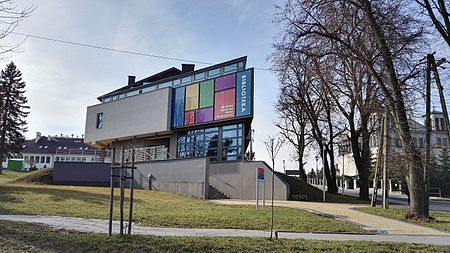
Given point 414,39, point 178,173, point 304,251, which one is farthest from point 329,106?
point 304,251

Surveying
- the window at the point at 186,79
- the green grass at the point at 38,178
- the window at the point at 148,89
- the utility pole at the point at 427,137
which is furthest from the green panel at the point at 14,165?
the utility pole at the point at 427,137

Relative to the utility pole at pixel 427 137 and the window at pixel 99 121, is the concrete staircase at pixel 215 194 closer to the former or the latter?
the utility pole at pixel 427 137

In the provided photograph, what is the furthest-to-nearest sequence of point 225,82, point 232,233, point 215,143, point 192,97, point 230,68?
point 192,97
point 230,68
point 215,143
point 225,82
point 232,233

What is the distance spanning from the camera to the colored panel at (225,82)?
3274 cm

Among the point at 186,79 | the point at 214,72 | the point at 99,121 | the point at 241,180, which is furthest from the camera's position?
the point at 99,121

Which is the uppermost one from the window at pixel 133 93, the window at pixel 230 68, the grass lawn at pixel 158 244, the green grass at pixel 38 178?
the window at pixel 230 68

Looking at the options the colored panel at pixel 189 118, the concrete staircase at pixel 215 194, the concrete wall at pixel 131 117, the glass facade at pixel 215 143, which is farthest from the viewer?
the concrete wall at pixel 131 117

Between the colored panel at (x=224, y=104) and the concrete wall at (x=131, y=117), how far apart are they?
5501mm

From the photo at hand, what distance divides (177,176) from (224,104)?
7226 mm

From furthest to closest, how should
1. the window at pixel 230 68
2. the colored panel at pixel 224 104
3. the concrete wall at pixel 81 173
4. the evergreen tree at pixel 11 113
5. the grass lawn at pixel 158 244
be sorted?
the evergreen tree at pixel 11 113 < the concrete wall at pixel 81 173 < the window at pixel 230 68 < the colored panel at pixel 224 104 < the grass lawn at pixel 158 244

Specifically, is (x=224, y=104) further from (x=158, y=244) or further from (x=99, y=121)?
(x=158, y=244)

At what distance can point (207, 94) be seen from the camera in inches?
1355

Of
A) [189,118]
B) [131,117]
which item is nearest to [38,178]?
[131,117]

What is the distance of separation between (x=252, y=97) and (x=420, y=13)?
1742 centimetres
